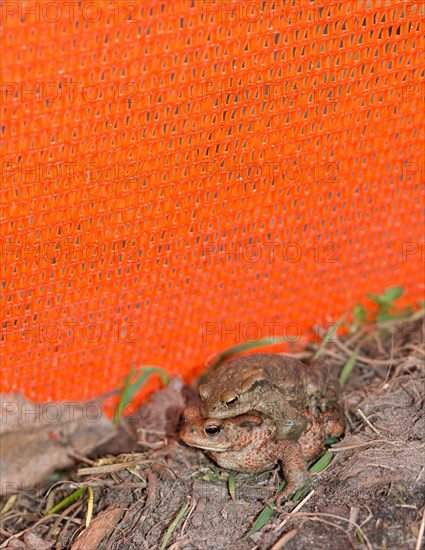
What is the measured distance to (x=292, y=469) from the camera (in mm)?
3268

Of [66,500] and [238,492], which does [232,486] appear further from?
[66,500]

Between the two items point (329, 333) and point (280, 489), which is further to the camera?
point (329, 333)

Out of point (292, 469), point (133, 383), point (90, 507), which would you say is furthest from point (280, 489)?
point (133, 383)

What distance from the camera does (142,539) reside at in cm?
321

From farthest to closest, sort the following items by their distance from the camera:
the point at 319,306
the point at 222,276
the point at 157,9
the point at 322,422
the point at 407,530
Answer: the point at 319,306
the point at 222,276
the point at 322,422
the point at 157,9
the point at 407,530

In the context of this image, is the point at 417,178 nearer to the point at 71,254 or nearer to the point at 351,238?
the point at 351,238

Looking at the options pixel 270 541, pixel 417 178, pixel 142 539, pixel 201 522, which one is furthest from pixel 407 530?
pixel 417 178

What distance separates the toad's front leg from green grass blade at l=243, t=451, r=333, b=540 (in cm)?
2

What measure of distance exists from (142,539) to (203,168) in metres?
1.66

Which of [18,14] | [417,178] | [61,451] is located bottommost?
[61,451]

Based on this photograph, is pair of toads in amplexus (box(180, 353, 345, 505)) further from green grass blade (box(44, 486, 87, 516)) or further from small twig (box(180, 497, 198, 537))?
green grass blade (box(44, 486, 87, 516))

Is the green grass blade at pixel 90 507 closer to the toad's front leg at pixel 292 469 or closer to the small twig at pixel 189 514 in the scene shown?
the small twig at pixel 189 514

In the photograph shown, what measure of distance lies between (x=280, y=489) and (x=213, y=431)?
0.39m

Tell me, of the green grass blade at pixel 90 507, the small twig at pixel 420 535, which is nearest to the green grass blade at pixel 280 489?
the small twig at pixel 420 535
